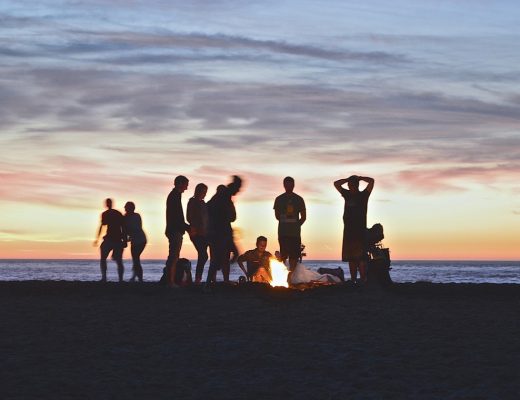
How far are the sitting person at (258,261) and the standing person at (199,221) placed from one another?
265cm

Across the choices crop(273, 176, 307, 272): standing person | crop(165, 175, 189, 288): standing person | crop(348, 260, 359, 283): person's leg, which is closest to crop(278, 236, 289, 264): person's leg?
crop(273, 176, 307, 272): standing person

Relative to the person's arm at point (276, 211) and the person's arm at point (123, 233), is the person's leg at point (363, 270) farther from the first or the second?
the person's arm at point (123, 233)

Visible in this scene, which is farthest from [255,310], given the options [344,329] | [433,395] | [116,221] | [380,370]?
[116,221]

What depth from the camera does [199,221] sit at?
18.5 m

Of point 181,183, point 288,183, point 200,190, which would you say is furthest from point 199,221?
point 288,183

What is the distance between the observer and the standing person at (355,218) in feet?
60.4

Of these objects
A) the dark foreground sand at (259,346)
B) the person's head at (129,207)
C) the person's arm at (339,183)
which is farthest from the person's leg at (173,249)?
the person's head at (129,207)

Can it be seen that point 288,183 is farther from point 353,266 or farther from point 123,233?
point 123,233

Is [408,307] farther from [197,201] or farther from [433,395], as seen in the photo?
[433,395]

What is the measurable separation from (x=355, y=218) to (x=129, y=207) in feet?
19.6

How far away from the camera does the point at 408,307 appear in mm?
15414

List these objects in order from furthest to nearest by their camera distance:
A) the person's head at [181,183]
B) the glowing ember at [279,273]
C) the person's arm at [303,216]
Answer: the glowing ember at [279,273] → the person's arm at [303,216] → the person's head at [181,183]

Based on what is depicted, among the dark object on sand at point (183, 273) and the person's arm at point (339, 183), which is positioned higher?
the person's arm at point (339, 183)

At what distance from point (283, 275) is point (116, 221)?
14.0 feet
